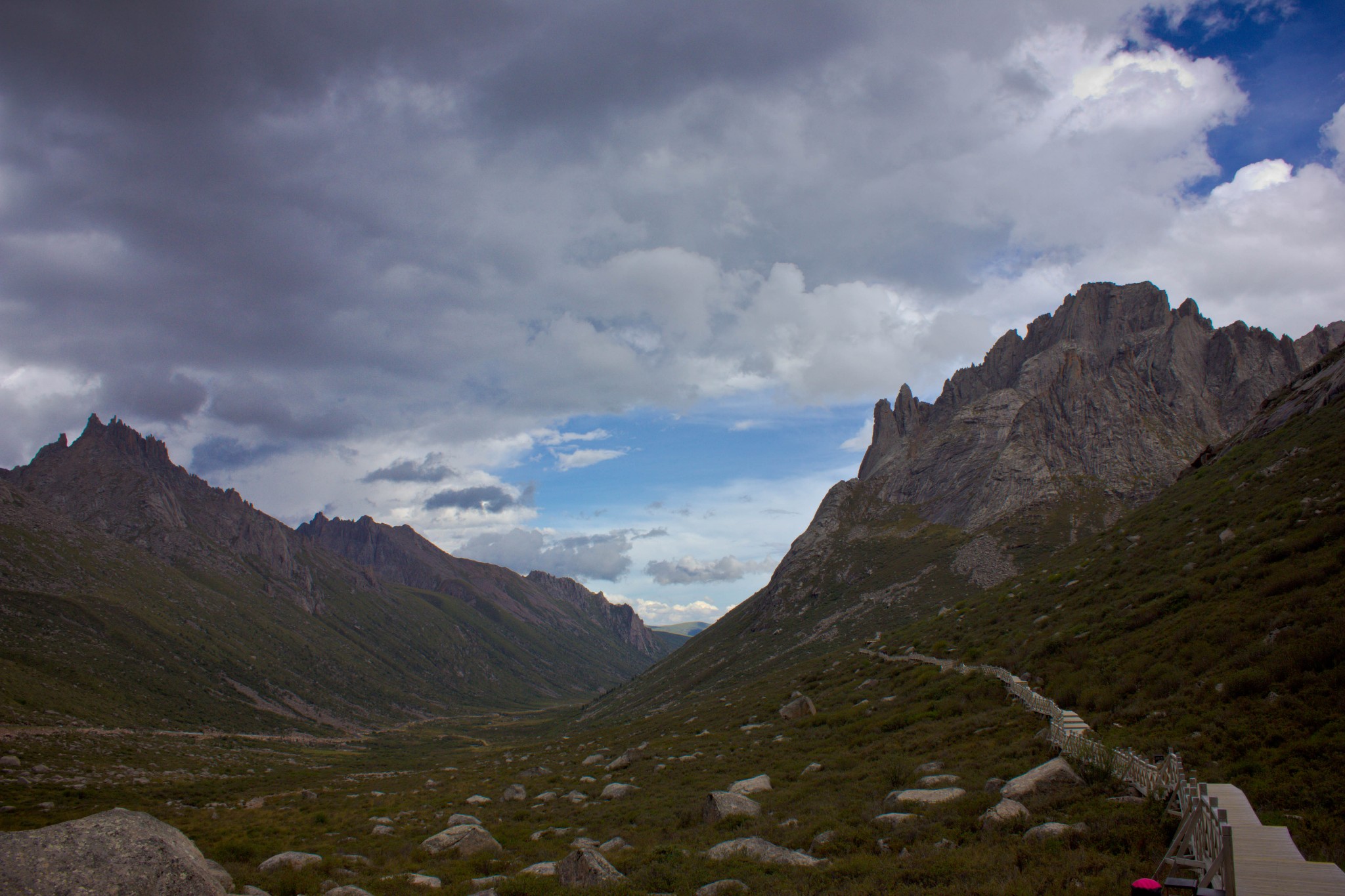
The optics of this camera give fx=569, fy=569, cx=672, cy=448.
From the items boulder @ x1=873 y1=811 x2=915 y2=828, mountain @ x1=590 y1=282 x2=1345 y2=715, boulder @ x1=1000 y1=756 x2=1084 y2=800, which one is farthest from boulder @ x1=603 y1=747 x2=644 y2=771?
mountain @ x1=590 y1=282 x2=1345 y2=715

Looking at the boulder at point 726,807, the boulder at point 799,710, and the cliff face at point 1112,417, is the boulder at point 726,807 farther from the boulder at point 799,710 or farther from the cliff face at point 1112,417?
the cliff face at point 1112,417

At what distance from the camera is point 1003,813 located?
1664 centimetres

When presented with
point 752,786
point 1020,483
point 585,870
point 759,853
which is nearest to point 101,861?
point 585,870

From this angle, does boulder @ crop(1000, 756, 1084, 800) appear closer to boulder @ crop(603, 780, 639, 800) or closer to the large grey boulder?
the large grey boulder

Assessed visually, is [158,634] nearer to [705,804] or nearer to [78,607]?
[78,607]

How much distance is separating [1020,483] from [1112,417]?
40.0 m

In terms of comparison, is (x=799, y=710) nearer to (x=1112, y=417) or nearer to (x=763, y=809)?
(x=763, y=809)

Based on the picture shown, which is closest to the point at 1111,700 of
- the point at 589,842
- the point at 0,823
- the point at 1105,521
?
the point at 589,842

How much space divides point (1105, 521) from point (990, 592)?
7815 cm

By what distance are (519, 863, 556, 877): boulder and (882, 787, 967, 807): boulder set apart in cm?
1207

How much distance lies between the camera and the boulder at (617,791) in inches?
1351

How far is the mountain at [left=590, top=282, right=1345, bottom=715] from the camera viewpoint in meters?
130

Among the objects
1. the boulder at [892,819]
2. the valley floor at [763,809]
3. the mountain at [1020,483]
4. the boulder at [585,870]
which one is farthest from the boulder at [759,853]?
the mountain at [1020,483]

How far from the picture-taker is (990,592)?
7381 cm
